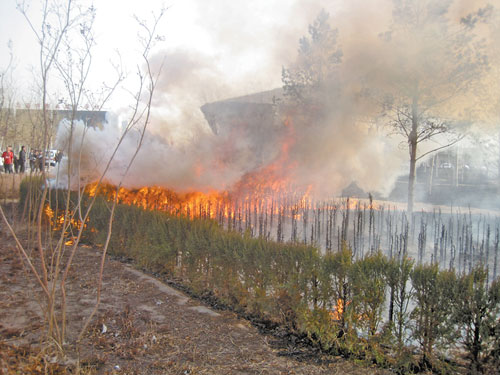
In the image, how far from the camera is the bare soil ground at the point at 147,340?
351 centimetres

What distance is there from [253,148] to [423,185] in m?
9.02

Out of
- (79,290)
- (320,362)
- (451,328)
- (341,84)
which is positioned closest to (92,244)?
(79,290)

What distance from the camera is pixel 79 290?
225 inches

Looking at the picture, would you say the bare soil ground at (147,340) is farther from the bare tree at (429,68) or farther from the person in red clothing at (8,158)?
the person in red clothing at (8,158)

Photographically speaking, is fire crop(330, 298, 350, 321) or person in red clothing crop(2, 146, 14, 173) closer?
fire crop(330, 298, 350, 321)

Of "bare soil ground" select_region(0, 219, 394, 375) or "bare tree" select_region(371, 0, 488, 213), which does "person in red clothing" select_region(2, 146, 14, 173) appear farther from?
"bare tree" select_region(371, 0, 488, 213)

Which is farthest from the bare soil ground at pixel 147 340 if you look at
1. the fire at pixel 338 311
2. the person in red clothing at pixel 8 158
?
the person in red clothing at pixel 8 158

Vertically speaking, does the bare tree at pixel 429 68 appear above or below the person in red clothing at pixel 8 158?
above

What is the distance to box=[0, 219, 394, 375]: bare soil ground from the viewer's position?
11.5 ft

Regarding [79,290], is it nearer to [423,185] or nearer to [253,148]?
[253,148]

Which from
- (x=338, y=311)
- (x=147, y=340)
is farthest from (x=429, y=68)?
(x=147, y=340)

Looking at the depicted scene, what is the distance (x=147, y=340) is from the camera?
13.3ft

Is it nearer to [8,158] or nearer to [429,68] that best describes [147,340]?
[429,68]

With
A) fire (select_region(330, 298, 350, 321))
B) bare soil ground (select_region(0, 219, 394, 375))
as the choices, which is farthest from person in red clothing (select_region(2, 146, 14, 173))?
fire (select_region(330, 298, 350, 321))
